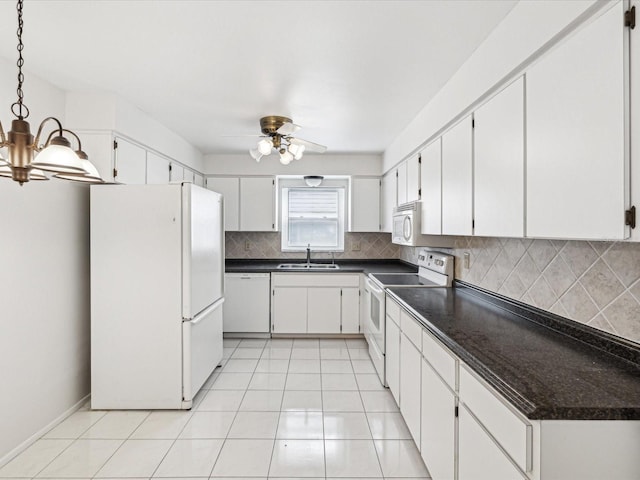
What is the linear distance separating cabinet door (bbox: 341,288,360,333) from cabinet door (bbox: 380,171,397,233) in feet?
2.89

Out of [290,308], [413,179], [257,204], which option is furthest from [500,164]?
[257,204]

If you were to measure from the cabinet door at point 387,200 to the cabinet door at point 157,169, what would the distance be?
7.78ft

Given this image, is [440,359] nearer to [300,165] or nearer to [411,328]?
[411,328]

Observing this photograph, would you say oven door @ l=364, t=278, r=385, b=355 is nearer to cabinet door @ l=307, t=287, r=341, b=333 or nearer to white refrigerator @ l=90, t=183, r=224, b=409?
cabinet door @ l=307, t=287, r=341, b=333

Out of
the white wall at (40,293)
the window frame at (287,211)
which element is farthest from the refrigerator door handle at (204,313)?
the window frame at (287,211)

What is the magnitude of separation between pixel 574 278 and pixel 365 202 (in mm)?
3055

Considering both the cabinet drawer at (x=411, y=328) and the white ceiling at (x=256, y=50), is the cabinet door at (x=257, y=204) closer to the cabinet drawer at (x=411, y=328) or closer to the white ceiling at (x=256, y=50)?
the white ceiling at (x=256, y=50)

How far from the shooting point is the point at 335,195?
16.5 ft

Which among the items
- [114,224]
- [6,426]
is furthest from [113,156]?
[6,426]

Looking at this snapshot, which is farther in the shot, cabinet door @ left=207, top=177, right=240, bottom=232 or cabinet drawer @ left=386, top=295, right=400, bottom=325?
cabinet door @ left=207, top=177, right=240, bottom=232

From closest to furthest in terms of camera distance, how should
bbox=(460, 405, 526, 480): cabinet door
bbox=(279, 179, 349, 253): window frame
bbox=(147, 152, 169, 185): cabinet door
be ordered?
bbox=(460, 405, 526, 480): cabinet door
bbox=(147, 152, 169, 185): cabinet door
bbox=(279, 179, 349, 253): window frame

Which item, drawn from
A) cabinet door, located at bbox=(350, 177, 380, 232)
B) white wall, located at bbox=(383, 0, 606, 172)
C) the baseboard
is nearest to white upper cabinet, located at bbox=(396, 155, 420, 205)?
white wall, located at bbox=(383, 0, 606, 172)

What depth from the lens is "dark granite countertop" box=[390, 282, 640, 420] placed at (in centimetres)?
97

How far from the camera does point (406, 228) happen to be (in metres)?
3.04
